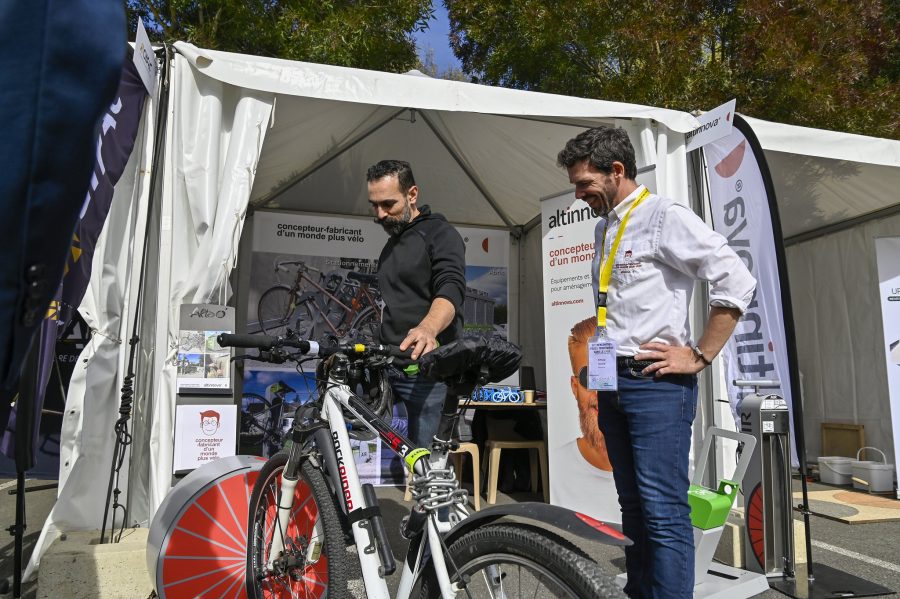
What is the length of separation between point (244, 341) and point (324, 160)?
152 inches

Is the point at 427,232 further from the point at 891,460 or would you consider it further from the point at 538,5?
the point at 538,5

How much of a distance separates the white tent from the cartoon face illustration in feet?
0.59

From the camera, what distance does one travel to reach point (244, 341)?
75.6 inches

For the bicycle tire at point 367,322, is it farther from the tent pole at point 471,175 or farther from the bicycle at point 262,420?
the tent pole at point 471,175

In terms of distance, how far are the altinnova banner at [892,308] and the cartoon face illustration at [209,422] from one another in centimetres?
532

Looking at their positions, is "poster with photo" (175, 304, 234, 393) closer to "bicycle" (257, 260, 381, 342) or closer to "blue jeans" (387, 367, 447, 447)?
"blue jeans" (387, 367, 447, 447)

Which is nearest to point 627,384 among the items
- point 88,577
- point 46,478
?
point 88,577

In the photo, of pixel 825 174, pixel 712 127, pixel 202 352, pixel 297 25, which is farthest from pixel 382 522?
pixel 297 25

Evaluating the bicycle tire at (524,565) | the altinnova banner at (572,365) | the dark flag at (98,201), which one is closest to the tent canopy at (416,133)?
the dark flag at (98,201)

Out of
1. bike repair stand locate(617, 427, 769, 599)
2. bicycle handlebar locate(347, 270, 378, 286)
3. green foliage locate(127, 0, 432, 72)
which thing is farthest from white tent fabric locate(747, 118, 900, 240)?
green foliage locate(127, 0, 432, 72)

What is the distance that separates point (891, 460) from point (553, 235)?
4.15 meters

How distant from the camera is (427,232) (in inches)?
104

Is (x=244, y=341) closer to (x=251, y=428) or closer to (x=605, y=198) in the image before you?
(x=605, y=198)

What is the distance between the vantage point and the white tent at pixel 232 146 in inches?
131
